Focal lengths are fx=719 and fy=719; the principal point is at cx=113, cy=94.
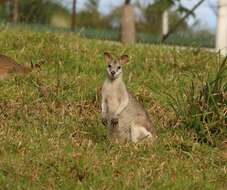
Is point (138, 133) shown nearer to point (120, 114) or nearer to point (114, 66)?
point (120, 114)

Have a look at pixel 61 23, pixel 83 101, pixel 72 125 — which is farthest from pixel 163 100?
pixel 61 23

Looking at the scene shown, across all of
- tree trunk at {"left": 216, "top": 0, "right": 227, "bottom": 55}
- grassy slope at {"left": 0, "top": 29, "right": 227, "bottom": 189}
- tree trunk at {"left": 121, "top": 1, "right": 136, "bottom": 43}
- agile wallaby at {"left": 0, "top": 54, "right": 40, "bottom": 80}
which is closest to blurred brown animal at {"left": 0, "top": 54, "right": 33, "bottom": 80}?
agile wallaby at {"left": 0, "top": 54, "right": 40, "bottom": 80}

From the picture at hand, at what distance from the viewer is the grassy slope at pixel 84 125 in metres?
6.13

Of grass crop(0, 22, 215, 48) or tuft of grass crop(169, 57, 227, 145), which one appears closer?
tuft of grass crop(169, 57, 227, 145)

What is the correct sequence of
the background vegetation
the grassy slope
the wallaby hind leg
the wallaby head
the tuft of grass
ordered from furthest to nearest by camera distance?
the background vegetation, the tuft of grass, the wallaby head, the wallaby hind leg, the grassy slope

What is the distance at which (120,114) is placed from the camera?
24.4 ft

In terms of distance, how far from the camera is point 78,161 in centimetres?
621

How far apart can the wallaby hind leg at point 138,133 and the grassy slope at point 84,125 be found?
0.18 m

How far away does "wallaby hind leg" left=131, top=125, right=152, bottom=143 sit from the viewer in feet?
24.0

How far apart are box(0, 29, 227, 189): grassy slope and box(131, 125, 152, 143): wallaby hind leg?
0.18 m

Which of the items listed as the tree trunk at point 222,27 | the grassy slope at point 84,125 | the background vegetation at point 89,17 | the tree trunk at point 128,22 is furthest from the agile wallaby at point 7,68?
the background vegetation at point 89,17

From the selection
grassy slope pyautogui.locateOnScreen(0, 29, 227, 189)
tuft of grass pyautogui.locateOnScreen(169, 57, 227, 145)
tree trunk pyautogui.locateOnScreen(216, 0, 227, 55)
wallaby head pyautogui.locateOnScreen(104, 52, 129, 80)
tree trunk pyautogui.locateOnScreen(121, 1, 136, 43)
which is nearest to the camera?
grassy slope pyautogui.locateOnScreen(0, 29, 227, 189)

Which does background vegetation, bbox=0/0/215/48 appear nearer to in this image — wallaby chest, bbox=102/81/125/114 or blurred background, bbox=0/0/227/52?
blurred background, bbox=0/0/227/52

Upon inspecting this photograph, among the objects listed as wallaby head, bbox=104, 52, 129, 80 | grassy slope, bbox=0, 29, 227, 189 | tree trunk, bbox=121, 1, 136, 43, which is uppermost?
tree trunk, bbox=121, 1, 136, 43
